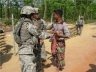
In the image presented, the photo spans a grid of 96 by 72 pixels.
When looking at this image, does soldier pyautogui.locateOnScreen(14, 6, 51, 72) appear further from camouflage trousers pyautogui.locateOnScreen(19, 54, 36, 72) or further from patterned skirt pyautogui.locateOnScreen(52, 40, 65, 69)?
patterned skirt pyautogui.locateOnScreen(52, 40, 65, 69)

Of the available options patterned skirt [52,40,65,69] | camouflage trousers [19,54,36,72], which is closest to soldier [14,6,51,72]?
camouflage trousers [19,54,36,72]

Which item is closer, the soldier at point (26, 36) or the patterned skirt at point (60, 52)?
the soldier at point (26, 36)

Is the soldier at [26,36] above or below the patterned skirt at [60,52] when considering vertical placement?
above

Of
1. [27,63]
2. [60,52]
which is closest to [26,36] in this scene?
[27,63]

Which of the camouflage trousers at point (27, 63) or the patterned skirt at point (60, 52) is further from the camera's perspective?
the patterned skirt at point (60, 52)

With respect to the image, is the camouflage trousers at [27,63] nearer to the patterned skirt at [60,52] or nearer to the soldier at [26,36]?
the soldier at [26,36]

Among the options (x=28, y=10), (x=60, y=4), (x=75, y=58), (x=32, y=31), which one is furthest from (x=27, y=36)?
(x=60, y=4)

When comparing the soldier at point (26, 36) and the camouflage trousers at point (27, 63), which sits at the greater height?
the soldier at point (26, 36)

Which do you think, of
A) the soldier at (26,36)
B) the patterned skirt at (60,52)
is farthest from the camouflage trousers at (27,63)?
the patterned skirt at (60,52)

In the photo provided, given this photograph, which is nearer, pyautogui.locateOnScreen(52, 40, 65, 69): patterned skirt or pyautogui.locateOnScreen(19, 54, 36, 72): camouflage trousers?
pyautogui.locateOnScreen(19, 54, 36, 72): camouflage trousers

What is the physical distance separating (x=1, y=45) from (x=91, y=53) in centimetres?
369

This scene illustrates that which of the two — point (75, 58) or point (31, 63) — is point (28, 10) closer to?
point (31, 63)

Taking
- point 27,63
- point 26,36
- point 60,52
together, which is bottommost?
point 60,52

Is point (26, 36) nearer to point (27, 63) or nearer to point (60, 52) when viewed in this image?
point (27, 63)
